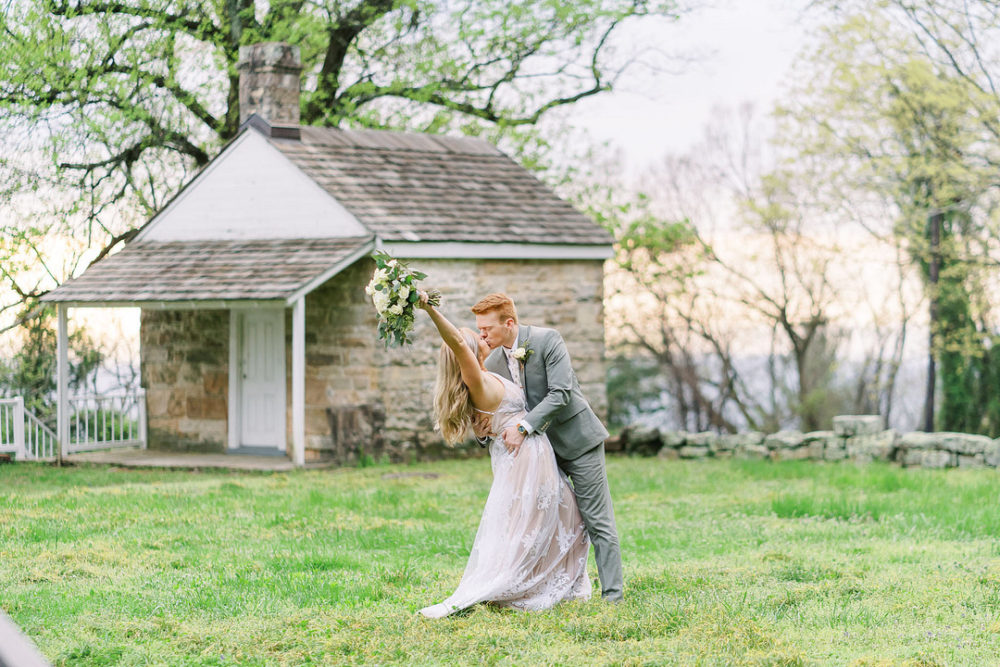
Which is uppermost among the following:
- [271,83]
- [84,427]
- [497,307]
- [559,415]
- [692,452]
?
[271,83]

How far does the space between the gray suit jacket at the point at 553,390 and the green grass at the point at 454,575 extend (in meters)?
0.97

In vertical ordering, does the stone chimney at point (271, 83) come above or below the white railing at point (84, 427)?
above

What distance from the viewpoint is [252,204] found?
17.8 meters

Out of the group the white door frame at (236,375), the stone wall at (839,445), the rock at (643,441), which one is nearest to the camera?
the stone wall at (839,445)

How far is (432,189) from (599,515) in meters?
11.6

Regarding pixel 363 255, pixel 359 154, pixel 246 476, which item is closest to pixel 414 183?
pixel 359 154

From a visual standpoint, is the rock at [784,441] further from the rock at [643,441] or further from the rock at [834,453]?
the rock at [643,441]

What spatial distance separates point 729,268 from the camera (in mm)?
27531

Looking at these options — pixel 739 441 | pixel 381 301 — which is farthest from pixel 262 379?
pixel 381 301

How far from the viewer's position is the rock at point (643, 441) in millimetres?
19141

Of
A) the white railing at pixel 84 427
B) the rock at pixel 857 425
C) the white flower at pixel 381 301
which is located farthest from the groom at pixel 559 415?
the white railing at pixel 84 427

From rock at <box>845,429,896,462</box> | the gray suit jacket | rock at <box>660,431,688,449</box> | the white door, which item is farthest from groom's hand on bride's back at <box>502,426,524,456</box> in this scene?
rock at <box>660,431,688,449</box>

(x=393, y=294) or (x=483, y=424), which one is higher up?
(x=393, y=294)

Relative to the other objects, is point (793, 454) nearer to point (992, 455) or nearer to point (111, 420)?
point (992, 455)
